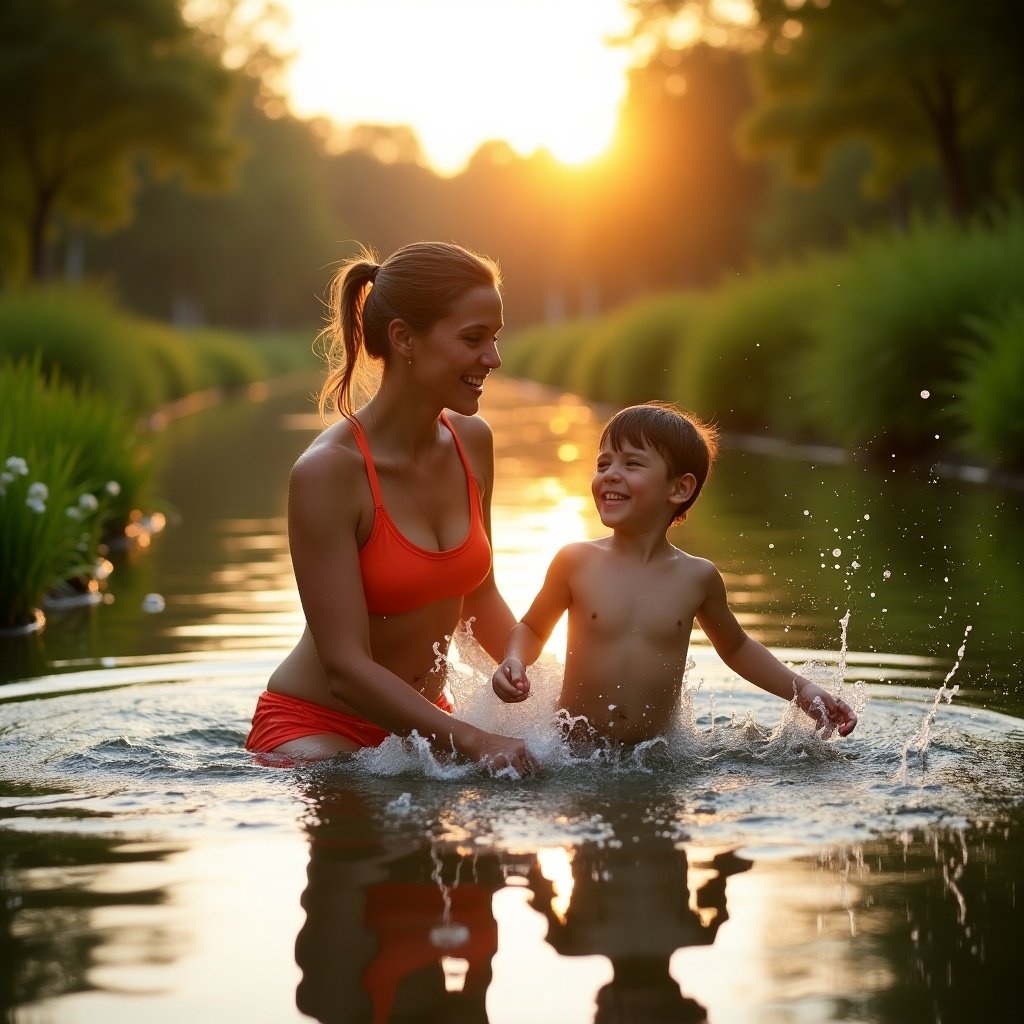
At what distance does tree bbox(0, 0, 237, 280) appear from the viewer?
30953 mm

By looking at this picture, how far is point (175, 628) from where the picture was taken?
8.09m

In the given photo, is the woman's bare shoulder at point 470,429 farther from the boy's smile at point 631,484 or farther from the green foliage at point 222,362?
the green foliage at point 222,362

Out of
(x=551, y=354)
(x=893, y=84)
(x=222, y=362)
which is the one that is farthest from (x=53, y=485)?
(x=551, y=354)

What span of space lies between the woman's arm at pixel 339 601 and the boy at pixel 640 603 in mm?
455

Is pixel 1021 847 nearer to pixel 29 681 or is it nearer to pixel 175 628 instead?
pixel 29 681

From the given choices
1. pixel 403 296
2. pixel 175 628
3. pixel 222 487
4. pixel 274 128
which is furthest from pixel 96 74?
pixel 274 128

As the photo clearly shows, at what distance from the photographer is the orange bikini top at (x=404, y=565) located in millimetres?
4984

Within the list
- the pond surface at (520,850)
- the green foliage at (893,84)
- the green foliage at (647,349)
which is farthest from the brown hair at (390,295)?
the green foliage at (893,84)

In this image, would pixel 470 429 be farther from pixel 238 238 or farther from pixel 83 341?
pixel 238 238

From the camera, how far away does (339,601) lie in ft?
15.8

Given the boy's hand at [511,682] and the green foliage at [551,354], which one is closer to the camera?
the boy's hand at [511,682]

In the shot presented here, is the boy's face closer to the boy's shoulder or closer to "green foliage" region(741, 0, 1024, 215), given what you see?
the boy's shoulder

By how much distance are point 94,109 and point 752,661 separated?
2911 centimetres

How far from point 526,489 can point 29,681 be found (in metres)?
8.48
